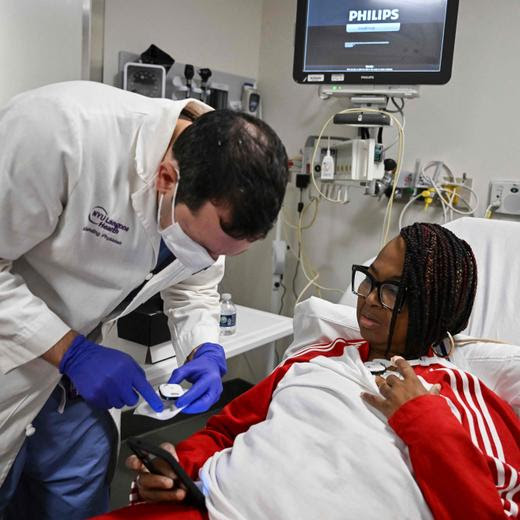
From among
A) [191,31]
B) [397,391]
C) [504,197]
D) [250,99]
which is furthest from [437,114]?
[397,391]

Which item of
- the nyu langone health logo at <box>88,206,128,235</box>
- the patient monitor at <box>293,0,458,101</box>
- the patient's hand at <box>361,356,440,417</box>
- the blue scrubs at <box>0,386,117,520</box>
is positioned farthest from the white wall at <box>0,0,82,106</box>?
the patient's hand at <box>361,356,440,417</box>

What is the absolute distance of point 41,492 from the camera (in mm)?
1371

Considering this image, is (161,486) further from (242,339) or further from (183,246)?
(242,339)

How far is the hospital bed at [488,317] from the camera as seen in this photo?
4.25 feet

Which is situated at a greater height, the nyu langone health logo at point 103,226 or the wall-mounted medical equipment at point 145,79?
the wall-mounted medical equipment at point 145,79

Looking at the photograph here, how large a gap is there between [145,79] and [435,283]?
1.57 metres

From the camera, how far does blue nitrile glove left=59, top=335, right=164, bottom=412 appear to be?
→ 112 centimetres

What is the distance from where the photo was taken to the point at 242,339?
1897 millimetres

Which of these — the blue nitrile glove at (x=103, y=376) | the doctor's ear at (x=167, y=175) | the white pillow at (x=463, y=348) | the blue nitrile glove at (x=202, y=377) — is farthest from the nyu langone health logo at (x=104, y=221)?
the white pillow at (x=463, y=348)

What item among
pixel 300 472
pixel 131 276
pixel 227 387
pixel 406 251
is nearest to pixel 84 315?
pixel 131 276

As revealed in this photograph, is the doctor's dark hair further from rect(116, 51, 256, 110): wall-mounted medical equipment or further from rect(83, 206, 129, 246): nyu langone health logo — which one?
rect(116, 51, 256, 110): wall-mounted medical equipment

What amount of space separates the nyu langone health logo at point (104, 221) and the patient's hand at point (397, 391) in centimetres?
64

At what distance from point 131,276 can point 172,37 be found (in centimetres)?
164

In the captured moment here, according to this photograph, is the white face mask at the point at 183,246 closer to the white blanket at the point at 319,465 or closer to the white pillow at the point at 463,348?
the white blanket at the point at 319,465
